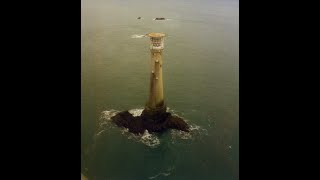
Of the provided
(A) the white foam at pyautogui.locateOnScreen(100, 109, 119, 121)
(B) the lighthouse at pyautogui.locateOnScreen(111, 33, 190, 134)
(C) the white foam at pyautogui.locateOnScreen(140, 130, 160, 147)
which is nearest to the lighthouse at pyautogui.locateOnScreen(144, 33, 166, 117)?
(B) the lighthouse at pyautogui.locateOnScreen(111, 33, 190, 134)

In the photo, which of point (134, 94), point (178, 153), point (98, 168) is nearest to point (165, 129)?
point (178, 153)

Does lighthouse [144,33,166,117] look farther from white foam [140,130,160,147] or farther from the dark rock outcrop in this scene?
white foam [140,130,160,147]

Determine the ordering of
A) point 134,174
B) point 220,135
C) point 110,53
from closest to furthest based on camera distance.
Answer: point 134,174 < point 220,135 < point 110,53

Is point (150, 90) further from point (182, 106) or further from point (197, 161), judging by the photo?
point (197, 161)

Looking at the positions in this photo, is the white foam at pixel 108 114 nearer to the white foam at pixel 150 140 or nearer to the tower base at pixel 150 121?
the tower base at pixel 150 121

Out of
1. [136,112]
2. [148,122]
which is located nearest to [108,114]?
[136,112]

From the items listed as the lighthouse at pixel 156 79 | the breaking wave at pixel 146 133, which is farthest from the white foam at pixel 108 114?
the lighthouse at pixel 156 79
